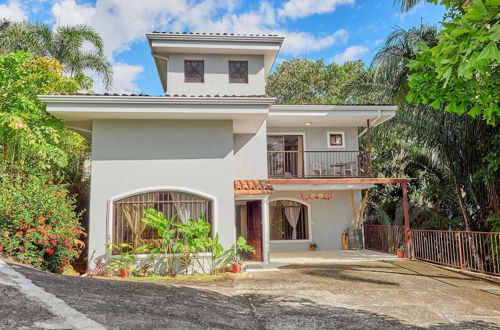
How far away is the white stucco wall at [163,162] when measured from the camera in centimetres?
1086

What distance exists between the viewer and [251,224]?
1437 centimetres

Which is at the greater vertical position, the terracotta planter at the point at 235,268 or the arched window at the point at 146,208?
the arched window at the point at 146,208

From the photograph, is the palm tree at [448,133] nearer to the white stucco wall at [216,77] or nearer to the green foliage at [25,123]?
the white stucco wall at [216,77]

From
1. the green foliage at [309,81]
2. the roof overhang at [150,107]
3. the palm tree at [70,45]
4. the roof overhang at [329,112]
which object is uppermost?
the green foliage at [309,81]

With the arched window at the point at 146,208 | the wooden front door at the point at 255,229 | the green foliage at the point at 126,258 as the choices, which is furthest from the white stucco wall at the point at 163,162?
the wooden front door at the point at 255,229

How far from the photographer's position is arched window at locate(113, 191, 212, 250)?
422 inches

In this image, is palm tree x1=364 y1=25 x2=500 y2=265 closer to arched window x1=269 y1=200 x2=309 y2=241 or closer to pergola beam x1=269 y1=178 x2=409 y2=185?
pergola beam x1=269 y1=178 x2=409 y2=185

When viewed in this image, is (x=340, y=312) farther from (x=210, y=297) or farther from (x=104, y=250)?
(x=104, y=250)

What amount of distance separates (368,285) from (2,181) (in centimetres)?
1027

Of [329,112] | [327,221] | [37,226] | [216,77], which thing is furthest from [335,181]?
[37,226]

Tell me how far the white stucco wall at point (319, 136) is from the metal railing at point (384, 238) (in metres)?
3.92

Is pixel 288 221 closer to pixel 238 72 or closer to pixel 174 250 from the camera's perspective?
pixel 238 72

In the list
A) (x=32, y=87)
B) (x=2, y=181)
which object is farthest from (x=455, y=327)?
(x=32, y=87)

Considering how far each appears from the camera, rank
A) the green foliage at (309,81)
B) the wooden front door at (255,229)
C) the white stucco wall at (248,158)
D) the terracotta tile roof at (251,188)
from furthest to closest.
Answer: the green foliage at (309,81), the white stucco wall at (248,158), the wooden front door at (255,229), the terracotta tile roof at (251,188)
